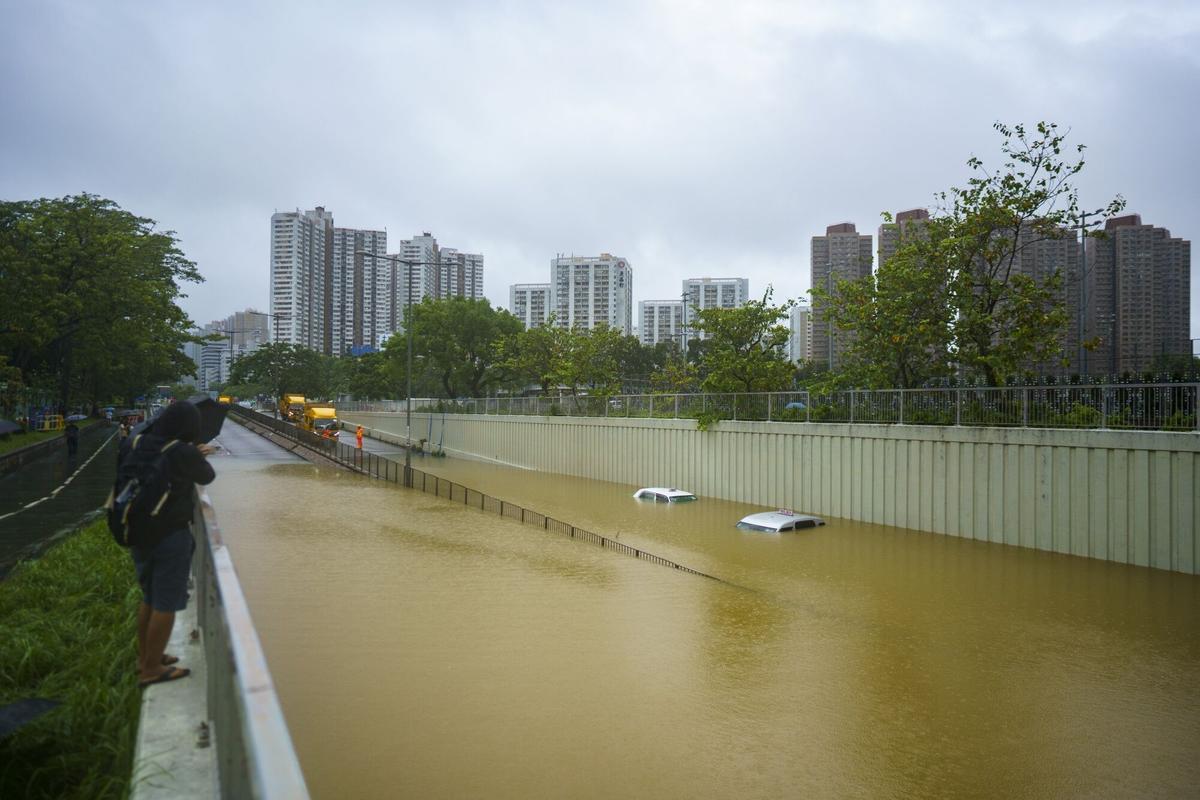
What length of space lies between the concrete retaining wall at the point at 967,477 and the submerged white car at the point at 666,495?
131 centimetres

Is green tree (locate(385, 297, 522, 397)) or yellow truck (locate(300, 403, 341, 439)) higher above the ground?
green tree (locate(385, 297, 522, 397))

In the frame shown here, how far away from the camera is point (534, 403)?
46062 millimetres

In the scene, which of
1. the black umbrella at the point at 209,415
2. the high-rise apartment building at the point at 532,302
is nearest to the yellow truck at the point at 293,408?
the black umbrella at the point at 209,415

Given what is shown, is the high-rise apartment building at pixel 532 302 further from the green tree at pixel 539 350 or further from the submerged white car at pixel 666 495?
the submerged white car at pixel 666 495

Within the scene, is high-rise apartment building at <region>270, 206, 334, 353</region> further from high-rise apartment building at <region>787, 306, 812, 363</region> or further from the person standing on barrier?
the person standing on barrier

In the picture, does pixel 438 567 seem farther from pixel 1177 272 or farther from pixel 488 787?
pixel 1177 272

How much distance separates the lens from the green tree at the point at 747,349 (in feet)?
105

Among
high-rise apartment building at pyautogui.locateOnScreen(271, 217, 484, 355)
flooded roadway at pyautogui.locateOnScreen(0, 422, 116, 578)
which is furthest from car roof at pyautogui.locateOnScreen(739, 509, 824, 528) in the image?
high-rise apartment building at pyautogui.locateOnScreen(271, 217, 484, 355)

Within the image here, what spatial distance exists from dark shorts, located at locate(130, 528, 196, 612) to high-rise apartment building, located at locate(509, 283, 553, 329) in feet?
421

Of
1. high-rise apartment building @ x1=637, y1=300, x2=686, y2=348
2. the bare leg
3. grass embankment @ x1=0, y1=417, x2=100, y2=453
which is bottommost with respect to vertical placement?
grass embankment @ x1=0, y1=417, x2=100, y2=453

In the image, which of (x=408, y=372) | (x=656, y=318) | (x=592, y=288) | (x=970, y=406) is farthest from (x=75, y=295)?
(x=656, y=318)

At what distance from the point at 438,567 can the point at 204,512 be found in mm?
11776

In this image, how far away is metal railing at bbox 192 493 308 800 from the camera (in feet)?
6.63

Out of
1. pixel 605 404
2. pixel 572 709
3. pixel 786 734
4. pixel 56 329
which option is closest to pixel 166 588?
pixel 572 709
